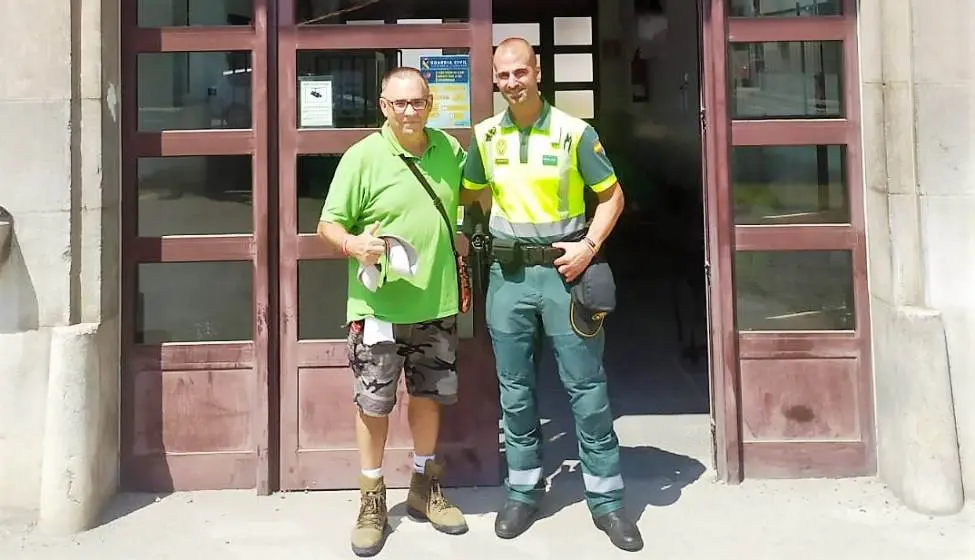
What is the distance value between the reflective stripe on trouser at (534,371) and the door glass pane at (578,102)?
714 centimetres

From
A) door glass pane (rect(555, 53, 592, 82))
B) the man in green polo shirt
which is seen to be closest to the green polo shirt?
the man in green polo shirt

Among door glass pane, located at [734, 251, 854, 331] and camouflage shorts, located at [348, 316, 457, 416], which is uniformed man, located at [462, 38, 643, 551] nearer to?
camouflage shorts, located at [348, 316, 457, 416]

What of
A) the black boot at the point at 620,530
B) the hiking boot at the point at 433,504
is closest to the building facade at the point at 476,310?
the hiking boot at the point at 433,504

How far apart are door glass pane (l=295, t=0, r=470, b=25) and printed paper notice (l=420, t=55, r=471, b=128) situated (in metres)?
0.21

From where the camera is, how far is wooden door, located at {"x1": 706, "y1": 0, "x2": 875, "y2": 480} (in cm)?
407

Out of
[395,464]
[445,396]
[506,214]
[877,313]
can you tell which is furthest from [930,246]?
[395,464]

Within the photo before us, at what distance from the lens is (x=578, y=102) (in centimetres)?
1048

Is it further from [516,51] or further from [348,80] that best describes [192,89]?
[516,51]

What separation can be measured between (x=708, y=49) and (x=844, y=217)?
1040mm

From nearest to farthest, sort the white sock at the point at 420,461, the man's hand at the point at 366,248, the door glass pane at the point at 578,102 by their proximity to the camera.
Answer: the man's hand at the point at 366,248
the white sock at the point at 420,461
the door glass pane at the point at 578,102

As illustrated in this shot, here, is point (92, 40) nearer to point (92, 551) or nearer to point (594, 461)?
point (92, 551)

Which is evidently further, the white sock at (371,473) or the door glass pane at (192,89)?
the door glass pane at (192,89)

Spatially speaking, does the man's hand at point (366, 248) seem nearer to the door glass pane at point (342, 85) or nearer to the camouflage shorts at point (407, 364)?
the camouflage shorts at point (407, 364)

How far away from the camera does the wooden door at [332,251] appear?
13.2 feet
